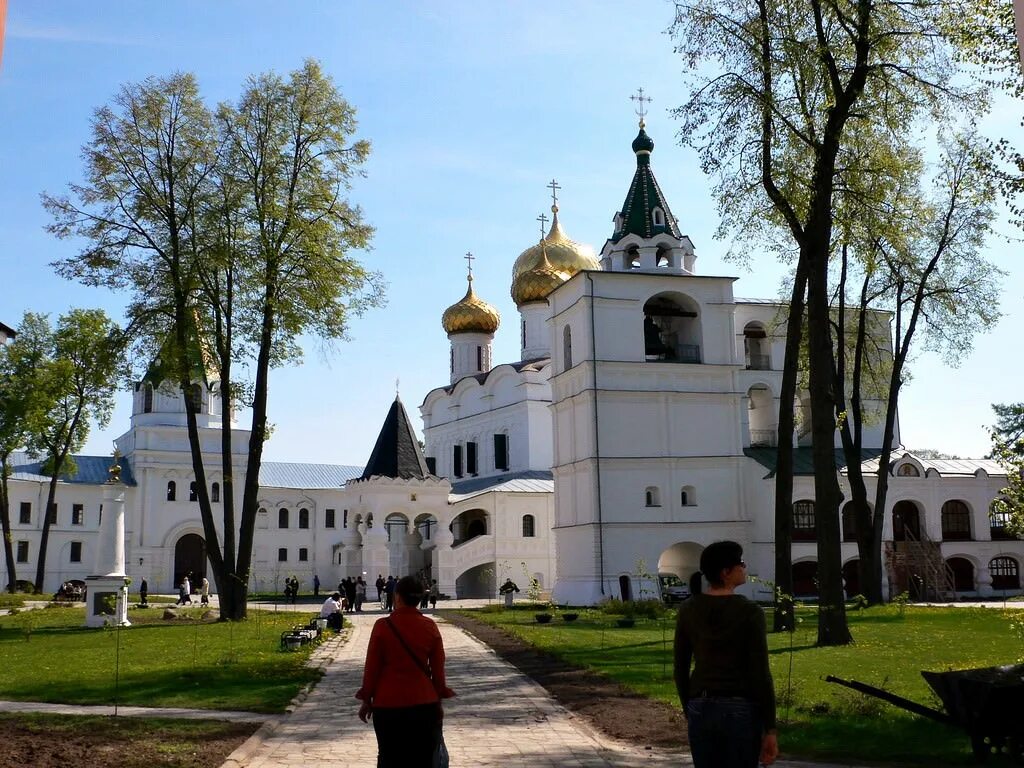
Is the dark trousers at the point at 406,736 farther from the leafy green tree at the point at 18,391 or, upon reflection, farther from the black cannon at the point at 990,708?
the leafy green tree at the point at 18,391

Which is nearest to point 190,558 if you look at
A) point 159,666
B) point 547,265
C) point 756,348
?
point 547,265

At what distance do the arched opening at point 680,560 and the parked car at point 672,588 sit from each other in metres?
1.68

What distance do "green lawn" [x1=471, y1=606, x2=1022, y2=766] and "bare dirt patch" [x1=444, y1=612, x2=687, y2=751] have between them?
1.08ft

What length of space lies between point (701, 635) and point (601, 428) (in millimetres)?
30312

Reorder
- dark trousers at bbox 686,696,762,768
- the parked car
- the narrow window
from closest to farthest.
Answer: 1. dark trousers at bbox 686,696,762,768
2. the parked car
3. the narrow window

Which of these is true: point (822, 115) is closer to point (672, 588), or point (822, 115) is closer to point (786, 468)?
point (786, 468)

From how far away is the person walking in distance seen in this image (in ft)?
16.7

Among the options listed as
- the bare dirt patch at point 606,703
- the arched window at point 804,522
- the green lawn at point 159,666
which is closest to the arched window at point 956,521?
the arched window at point 804,522

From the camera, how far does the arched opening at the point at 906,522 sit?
38125 millimetres

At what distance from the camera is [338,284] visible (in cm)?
2670

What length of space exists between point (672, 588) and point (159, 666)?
2089 cm

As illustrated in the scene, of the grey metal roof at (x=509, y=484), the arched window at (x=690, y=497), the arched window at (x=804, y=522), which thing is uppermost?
the grey metal roof at (x=509, y=484)

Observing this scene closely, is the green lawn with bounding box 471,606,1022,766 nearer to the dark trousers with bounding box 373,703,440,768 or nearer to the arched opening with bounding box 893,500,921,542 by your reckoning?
the dark trousers with bounding box 373,703,440,768

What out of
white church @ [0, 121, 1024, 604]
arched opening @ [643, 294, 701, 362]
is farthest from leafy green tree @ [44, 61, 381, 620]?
arched opening @ [643, 294, 701, 362]
